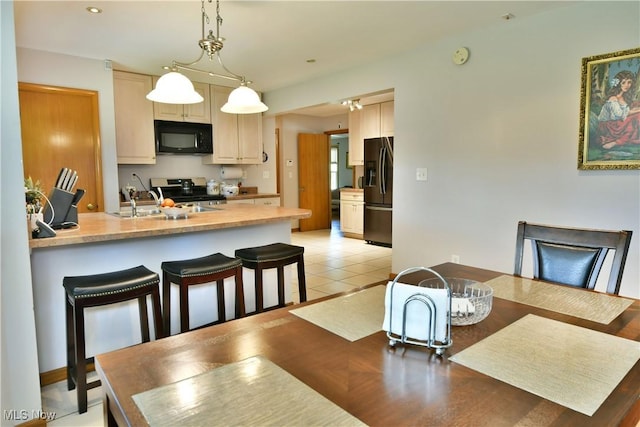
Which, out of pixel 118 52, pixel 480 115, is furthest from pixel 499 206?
pixel 118 52

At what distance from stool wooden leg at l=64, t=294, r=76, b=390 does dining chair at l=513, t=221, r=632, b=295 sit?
2261 mm

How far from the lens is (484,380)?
837 mm

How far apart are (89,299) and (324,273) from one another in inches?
120

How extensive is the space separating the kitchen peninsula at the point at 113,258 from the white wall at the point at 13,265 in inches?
7.8

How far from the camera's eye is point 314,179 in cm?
791

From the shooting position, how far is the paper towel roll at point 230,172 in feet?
19.2

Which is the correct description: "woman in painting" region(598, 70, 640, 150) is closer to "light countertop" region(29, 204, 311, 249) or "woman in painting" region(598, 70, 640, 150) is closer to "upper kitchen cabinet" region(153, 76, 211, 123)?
"light countertop" region(29, 204, 311, 249)

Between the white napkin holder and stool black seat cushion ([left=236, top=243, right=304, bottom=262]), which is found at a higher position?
the white napkin holder

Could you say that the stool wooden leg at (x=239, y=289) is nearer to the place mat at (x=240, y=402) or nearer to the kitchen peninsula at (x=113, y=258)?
the kitchen peninsula at (x=113, y=258)

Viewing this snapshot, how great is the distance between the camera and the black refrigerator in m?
5.95

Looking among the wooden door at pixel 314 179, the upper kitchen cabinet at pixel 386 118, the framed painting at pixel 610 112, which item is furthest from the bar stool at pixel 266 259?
the wooden door at pixel 314 179

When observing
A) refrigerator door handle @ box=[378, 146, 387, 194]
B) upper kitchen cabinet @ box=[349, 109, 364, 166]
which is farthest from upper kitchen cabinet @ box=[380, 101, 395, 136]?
upper kitchen cabinet @ box=[349, 109, 364, 166]

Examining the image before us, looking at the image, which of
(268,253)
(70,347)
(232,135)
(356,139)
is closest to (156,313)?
(70,347)

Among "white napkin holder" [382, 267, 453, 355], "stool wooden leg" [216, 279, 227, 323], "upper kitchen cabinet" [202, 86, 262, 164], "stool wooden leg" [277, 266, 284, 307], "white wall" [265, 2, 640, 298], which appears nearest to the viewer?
"white napkin holder" [382, 267, 453, 355]
